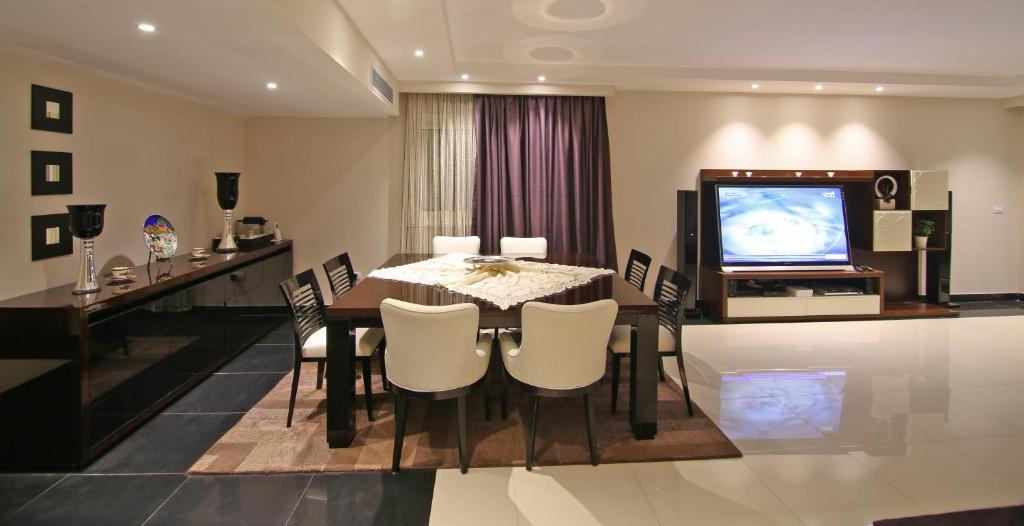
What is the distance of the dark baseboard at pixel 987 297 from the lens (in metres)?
6.59

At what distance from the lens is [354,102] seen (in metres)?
4.96

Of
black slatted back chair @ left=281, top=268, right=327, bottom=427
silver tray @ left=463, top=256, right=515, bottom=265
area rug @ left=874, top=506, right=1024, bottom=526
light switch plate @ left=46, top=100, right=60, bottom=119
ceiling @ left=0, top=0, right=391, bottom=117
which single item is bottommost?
area rug @ left=874, top=506, right=1024, bottom=526

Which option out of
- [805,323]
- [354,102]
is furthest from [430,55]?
[805,323]

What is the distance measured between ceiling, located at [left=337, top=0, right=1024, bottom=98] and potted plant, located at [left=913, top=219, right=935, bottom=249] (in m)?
1.35

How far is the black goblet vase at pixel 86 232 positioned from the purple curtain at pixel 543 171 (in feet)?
11.2

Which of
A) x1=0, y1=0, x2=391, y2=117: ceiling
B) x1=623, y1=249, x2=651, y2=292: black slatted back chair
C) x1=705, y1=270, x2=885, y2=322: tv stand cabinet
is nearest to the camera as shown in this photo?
x1=0, y1=0, x2=391, y2=117: ceiling

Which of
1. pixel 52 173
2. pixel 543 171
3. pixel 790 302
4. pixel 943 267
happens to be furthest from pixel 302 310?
pixel 943 267

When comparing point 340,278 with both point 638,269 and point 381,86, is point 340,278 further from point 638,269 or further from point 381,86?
point 638,269

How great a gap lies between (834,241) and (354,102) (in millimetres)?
4935

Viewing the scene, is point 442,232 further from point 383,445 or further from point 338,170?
point 383,445

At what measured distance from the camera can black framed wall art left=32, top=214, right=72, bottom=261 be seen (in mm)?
3092

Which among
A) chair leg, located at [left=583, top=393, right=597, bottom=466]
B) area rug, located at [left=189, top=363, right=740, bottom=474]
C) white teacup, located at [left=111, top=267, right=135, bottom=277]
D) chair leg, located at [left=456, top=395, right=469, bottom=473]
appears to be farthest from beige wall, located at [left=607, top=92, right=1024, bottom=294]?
white teacup, located at [left=111, top=267, right=135, bottom=277]

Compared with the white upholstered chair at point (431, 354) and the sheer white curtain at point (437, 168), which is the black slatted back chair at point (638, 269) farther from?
the sheer white curtain at point (437, 168)

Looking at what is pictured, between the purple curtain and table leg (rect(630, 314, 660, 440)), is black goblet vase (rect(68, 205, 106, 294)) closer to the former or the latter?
table leg (rect(630, 314, 660, 440))
